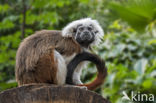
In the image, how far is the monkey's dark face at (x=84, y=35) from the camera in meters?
5.21

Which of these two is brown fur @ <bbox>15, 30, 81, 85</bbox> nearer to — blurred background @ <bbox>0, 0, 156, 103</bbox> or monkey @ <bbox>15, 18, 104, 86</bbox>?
monkey @ <bbox>15, 18, 104, 86</bbox>

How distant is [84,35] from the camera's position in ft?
17.0

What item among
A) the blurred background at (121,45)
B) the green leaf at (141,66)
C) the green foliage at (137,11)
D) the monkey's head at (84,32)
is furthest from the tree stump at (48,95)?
the green foliage at (137,11)

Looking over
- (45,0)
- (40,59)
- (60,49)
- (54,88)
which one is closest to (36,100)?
(54,88)

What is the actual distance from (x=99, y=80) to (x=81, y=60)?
455mm

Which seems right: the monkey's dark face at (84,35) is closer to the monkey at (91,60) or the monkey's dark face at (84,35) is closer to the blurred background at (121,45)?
the monkey at (91,60)

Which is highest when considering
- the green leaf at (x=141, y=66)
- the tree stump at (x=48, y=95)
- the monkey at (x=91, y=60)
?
the green leaf at (x=141, y=66)

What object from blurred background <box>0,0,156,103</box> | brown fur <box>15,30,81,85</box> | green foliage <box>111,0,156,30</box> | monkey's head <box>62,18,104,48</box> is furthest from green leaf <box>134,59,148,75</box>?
brown fur <box>15,30,81,85</box>

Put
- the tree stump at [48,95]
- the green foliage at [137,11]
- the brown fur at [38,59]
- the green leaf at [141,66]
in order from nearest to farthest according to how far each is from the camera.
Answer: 1. the tree stump at [48,95]
2. the brown fur at [38,59]
3. the green leaf at [141,66]
4. the green foliage at [137,11]

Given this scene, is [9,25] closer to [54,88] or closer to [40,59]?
[40,59]

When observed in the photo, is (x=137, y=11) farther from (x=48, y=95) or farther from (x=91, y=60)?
(x=48, y=95)

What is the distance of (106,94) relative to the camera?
8.57 m

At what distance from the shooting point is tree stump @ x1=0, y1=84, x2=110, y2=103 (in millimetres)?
3496

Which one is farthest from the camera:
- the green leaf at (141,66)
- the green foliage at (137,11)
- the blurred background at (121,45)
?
the green foliage at (137,11)
